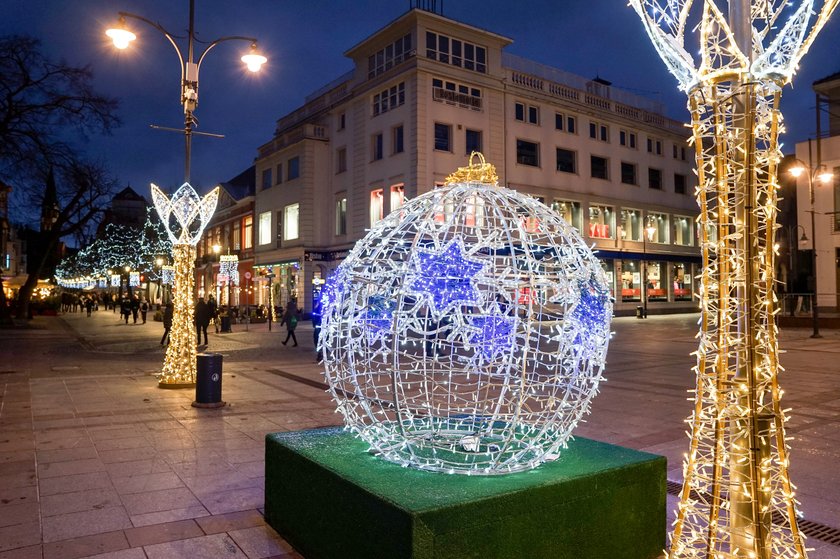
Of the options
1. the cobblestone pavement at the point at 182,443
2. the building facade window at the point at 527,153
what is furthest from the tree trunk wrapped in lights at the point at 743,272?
the building facade window at the point at 527,153

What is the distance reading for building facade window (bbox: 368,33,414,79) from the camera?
33094 mm

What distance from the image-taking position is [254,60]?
13078 mm

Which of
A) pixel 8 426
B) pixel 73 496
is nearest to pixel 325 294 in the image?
pixel 73 496

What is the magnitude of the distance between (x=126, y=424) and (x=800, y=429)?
29.7 feet

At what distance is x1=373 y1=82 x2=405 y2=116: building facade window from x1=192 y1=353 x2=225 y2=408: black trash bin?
84.7 ft

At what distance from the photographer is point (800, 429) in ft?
26.2

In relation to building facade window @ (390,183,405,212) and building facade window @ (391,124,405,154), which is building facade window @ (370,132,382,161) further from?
building facade window @ (390,183,405,212)

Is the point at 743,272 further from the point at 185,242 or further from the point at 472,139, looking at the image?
the point at 472,139

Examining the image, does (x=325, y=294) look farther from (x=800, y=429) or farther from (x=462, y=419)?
(x=800, y=429)

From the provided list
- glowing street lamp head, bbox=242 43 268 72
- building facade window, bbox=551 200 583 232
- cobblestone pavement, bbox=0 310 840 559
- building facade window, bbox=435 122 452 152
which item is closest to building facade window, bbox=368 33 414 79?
building facade window, bbox=435 122 452 152

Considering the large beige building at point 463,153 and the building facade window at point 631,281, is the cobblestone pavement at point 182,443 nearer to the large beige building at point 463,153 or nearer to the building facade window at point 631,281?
the large beige building at point 463,153

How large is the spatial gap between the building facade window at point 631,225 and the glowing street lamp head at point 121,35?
3604 centimetres

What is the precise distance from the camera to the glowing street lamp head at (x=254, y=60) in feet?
42.5

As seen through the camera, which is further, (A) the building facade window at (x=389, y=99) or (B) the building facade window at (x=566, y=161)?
(B) the building facade window at (x=566, y=161)
